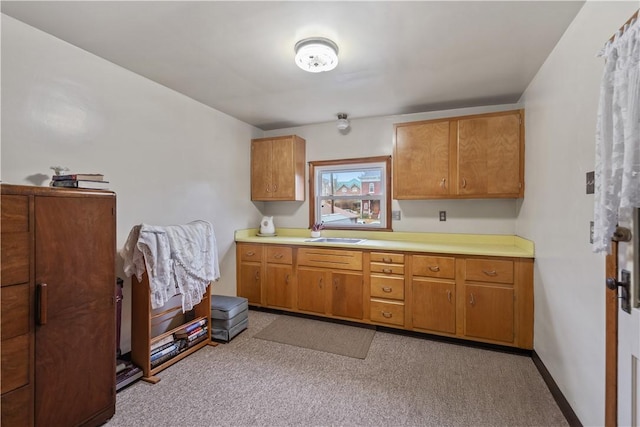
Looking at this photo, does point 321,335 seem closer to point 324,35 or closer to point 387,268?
point 387,268

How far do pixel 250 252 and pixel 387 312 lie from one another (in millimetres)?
1793

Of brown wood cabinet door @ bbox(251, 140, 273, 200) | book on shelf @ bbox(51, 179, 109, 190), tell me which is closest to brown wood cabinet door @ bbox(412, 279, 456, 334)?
brown wood cabinet door @ bbox(251, 140, 273, 200)

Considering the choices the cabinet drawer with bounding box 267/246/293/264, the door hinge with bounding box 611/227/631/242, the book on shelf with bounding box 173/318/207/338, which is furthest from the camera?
the cabinet drawer with bounding box 267/246/293/264

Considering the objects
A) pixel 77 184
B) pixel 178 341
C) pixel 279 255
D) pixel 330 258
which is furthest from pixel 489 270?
pixel 77 184

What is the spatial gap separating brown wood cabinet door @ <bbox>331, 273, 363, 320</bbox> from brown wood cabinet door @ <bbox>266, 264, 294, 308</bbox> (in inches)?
21.1

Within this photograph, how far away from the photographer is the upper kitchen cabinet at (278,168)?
3666 millimetres

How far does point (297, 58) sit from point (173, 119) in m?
1.51

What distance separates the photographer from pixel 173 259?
7.37 ft

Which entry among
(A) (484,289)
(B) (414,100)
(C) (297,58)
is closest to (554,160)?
(A) (484,289)

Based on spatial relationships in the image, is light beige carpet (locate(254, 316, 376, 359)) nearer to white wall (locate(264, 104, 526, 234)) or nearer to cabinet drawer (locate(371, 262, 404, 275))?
cabinet drawer (locate(371, 262, 404, 275))

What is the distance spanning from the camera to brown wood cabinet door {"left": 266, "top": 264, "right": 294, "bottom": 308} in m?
3.32

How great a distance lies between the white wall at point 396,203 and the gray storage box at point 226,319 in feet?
4.98

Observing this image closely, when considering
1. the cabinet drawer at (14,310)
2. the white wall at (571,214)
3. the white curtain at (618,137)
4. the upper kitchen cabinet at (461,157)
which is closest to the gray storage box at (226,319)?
the cabinet drawer at (14,310)

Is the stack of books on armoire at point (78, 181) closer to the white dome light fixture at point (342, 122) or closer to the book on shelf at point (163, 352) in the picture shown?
the book on shelf at point (163, 352)
